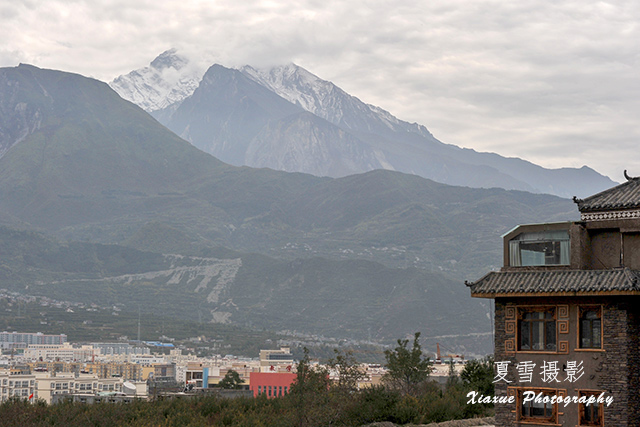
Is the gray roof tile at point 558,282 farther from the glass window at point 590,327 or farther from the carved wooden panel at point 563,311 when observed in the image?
the glass window at point 590,327

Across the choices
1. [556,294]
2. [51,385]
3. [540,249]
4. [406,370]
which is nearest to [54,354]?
[51,385]

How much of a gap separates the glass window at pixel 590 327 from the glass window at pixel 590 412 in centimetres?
143

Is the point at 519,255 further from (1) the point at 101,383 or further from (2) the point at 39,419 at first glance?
(1) the point at 101,383

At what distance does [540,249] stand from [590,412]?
5391 mm

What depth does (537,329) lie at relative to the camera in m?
28.2

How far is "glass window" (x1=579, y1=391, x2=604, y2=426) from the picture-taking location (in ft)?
86.9

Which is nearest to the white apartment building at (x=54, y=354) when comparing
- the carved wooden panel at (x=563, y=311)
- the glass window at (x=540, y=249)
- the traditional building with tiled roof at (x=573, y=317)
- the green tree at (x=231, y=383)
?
the green tree at (x=231, y=383)

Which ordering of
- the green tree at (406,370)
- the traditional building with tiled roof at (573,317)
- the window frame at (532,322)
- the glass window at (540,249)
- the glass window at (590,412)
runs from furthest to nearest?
the green tree at (406,370) → the glass window at (540,249) → the window frame at (532,322) → the glass window at (590,412) → the traditional building with tiled roof at (573,317)

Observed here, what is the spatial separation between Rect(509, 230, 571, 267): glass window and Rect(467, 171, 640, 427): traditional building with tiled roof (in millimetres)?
32

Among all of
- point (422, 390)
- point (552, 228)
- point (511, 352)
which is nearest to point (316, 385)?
point (511, 352)

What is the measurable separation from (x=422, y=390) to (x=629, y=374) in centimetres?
Answer: 2817

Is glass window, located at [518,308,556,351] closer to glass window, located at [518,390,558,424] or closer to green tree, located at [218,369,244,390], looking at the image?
glass window, located at [518,390,558,424]

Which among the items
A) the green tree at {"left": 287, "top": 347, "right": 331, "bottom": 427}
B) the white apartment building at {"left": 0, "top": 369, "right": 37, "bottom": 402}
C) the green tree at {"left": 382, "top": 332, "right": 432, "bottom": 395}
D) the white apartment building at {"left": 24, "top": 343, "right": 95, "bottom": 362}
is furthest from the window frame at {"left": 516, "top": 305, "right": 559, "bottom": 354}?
the white apartment building at {"left": 24, "top": 343, "right": 95, "bottom": 362}

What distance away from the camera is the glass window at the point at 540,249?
2839 cm
